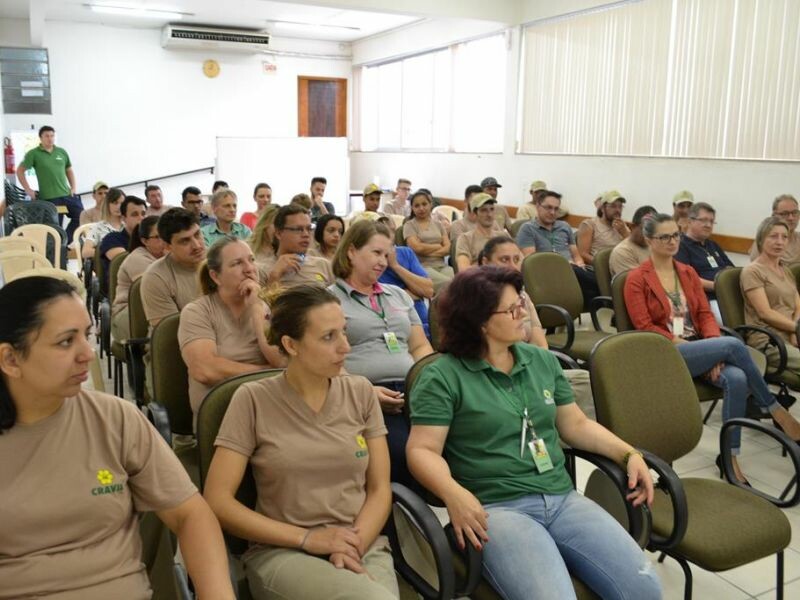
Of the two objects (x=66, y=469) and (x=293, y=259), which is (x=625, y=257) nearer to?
(x=293, y=259)

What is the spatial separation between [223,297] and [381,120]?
986 cm

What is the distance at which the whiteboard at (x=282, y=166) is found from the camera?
34.5 ft

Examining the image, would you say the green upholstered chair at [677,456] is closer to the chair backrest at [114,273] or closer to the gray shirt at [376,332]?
the gray shirt at [376,332]

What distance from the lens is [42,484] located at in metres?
1.31

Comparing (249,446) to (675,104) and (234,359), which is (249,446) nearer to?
(234,359)

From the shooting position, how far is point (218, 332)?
2502mm

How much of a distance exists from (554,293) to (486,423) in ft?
8.20

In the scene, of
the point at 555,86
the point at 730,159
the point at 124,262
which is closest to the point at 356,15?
the point at 555,86

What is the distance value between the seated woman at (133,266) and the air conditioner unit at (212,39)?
25.1 feet

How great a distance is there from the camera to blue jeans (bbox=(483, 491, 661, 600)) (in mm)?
1636

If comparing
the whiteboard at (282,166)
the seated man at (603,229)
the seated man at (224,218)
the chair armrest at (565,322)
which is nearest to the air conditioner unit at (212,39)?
the whiteboard at (282,166)

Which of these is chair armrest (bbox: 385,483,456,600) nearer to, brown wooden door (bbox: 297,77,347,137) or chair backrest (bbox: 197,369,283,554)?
chair backrest (bbox: 197,369,283,554)

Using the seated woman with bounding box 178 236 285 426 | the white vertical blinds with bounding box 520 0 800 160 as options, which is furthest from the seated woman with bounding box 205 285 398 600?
the white vertical blinds with bounding box 520 0 800 160

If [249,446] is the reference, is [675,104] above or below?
above
